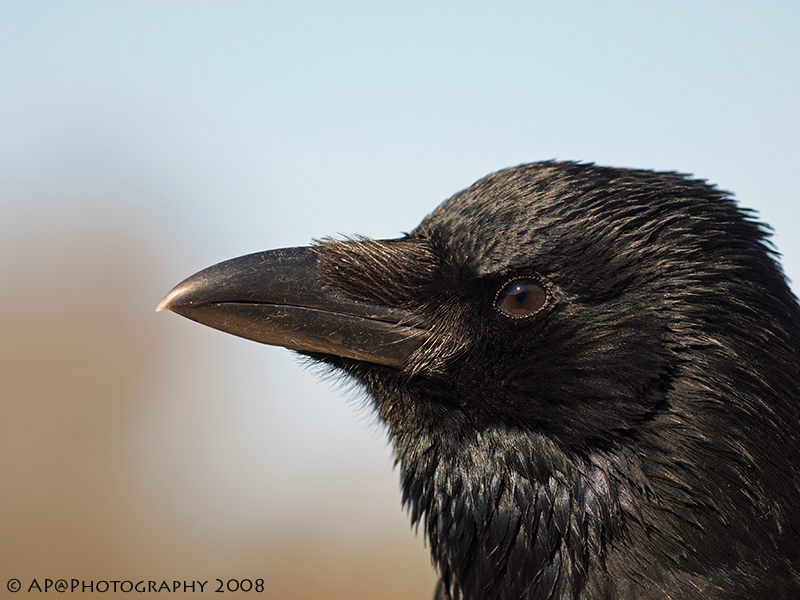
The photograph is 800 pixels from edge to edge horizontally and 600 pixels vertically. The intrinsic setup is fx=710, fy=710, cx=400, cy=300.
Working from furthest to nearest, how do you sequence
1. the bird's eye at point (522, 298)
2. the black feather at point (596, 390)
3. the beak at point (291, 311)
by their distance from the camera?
1. the beak at point (291, 311)
2. the bird's eye at point (522, 298)
3. the black feather at point (596, 390)

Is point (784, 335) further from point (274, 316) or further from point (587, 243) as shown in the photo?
point (274, 316)

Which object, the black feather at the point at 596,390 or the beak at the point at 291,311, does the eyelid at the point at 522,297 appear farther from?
the beak at the point at 291,311

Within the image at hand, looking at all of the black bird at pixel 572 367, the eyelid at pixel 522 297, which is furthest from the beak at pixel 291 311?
the eyelid at pixel 522 297

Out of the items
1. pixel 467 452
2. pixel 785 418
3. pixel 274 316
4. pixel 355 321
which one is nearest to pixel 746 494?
pixel 785 418

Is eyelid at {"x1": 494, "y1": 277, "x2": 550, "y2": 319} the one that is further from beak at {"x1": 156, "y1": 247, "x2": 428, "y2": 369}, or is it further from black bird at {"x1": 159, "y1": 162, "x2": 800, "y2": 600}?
beak at {"x1": 156, "y1": 247, "x2": 428, "y2": 369}

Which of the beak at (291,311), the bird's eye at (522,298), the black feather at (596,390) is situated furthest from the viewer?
the beak at (291,311)

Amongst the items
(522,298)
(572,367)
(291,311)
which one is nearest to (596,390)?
(572,367)

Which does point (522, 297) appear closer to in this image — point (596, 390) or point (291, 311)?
point (596, 390)
